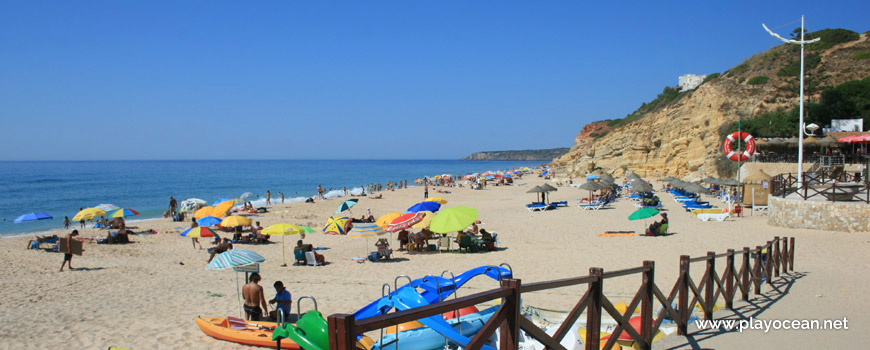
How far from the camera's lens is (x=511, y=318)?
285 centimetres

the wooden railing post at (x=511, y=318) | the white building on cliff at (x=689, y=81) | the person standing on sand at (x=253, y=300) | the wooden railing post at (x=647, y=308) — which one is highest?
the white building on cliff at (x=689, y=81)

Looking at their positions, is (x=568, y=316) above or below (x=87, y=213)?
above

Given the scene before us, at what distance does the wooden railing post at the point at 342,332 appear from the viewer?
214cm

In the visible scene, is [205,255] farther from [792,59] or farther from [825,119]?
[792,59]

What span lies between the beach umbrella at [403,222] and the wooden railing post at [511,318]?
1085cm

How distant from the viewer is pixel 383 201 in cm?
3597

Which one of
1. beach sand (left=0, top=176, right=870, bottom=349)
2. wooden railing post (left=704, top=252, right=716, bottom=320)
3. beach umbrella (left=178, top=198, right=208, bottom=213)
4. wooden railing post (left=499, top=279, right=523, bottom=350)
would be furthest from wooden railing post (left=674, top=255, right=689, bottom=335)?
beach umbrella (left=178, top=198, right=208, bottom=213)

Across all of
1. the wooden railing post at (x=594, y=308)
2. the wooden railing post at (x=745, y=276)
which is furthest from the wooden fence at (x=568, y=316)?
the wooden railing post at (x=745, y=276)

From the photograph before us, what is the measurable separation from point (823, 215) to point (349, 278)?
13852mm

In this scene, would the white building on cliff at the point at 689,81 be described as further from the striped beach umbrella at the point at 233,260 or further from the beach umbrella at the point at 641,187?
the striped beach umbrella at the point at 233,260

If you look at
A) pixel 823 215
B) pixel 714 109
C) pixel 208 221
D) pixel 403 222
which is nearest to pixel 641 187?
pixel 823 215

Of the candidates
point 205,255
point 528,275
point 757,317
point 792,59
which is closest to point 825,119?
point 792,59

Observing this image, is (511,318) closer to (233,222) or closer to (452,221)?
(452,221)

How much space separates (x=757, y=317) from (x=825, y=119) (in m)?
35.5
